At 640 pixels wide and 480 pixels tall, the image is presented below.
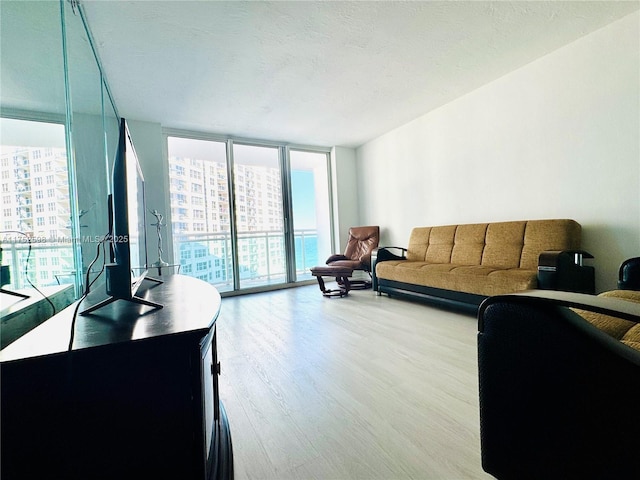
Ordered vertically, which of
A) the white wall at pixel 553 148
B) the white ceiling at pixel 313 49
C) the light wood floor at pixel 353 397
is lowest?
the light wood floor at pixel 353 397

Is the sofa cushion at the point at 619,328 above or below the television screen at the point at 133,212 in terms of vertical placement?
below

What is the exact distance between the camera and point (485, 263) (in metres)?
2.92

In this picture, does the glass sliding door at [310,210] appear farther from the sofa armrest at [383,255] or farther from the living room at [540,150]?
the sofa armrest at [383,255]

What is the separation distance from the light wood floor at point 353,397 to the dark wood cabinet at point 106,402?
1.60 feet

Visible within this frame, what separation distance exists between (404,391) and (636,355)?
39.7 inches

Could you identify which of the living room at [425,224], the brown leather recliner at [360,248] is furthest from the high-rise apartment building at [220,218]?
the brown leather recliner at [360,248]

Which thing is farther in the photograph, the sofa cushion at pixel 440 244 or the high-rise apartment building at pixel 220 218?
the high-rise apartment building at pixel 220 218

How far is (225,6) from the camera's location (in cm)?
185

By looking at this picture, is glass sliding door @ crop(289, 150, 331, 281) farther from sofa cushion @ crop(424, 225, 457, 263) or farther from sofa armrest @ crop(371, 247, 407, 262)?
sofa cushion @ crop(424, 225, 457, 263)

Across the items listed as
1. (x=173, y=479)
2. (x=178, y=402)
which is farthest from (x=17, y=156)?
(x=173, y=479)

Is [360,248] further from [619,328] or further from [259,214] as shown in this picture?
[619,328]

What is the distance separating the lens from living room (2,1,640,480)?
1.11 meters

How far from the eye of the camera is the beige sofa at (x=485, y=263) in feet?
7.14

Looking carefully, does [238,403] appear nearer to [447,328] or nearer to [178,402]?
[178,402]
